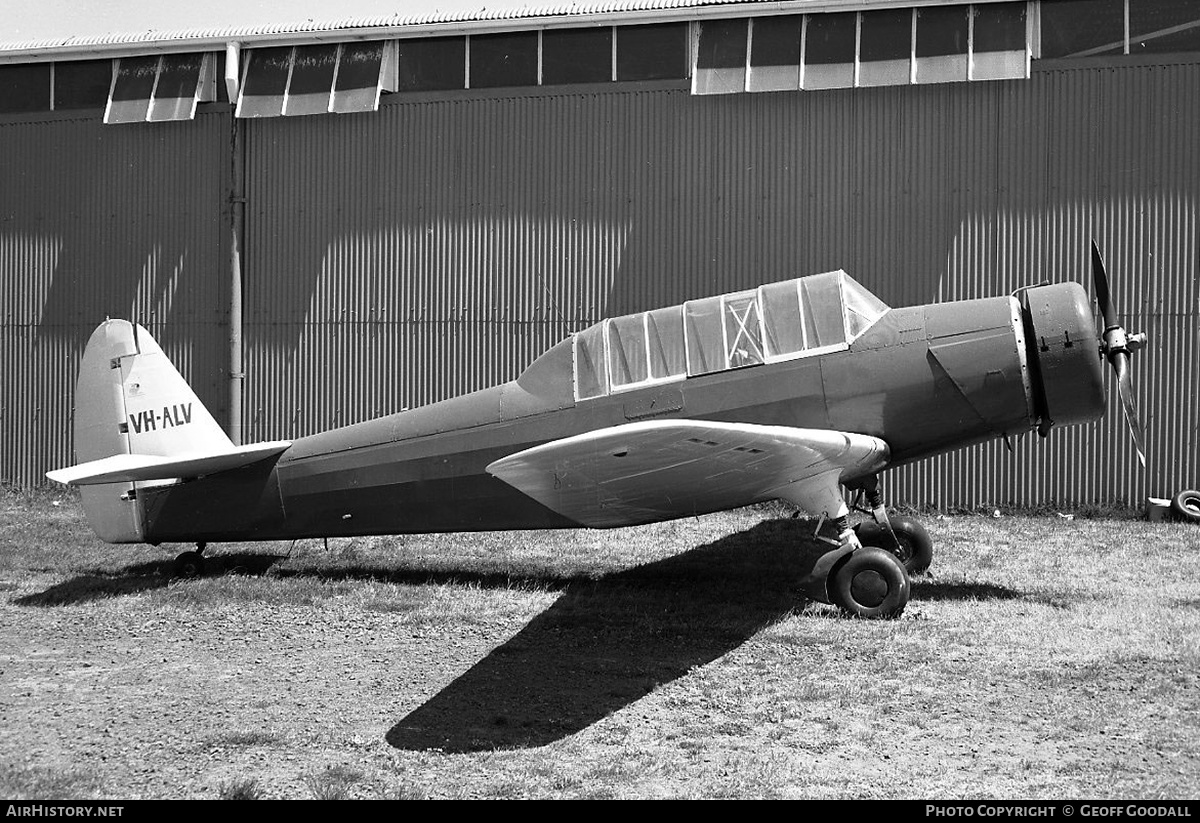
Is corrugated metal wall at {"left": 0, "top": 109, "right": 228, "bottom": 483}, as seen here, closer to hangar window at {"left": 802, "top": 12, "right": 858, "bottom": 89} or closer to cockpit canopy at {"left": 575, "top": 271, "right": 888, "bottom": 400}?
hangar window at {"left": 802, "top": 12, "right": 858, "bottom": 89}

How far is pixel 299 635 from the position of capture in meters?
8.88

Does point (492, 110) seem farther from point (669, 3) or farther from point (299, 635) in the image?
point (299, 635)

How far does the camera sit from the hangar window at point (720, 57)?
15.8 metres

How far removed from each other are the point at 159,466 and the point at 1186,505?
11.5m

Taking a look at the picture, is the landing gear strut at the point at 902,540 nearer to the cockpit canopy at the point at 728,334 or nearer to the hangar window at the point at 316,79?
the cockpit canopy at the point at 728,334

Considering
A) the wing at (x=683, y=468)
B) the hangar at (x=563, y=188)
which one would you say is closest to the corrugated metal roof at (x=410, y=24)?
the hangar at (x=563, y=188)

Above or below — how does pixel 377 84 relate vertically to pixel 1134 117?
above

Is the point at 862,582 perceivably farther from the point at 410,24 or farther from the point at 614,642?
the point at 410,24

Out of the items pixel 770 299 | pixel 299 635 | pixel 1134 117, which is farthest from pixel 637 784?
pixel 1134 117

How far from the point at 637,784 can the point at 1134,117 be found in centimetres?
1247

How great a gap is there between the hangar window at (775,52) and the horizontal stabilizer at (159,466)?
28.1 feet

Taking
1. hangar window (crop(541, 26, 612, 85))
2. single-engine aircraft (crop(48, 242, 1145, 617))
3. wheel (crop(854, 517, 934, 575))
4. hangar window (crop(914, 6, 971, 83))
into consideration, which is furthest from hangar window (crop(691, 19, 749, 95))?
wheel (crop(854, 517, 934, 575))

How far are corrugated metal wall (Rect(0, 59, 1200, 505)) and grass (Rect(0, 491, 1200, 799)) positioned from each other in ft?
13.3

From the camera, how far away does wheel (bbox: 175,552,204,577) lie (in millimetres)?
10977
